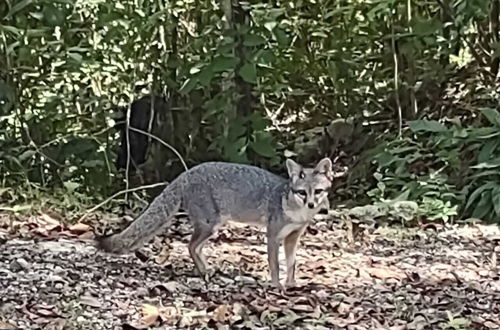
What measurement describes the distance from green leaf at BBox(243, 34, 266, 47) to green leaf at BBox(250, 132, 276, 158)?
0.69m

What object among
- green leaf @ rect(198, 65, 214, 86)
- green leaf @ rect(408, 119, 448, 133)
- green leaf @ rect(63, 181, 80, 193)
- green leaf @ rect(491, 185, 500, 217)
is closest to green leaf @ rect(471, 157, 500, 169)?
green leaf @ rect(491, 185, 500, 217)

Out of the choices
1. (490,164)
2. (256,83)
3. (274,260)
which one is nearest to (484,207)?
(490,164)

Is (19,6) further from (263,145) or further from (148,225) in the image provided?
(148,225)

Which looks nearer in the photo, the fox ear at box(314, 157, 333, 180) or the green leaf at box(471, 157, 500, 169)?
the fox ear at box(314, 157, 333, 180)

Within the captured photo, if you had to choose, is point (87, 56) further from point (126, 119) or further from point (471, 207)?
point (471, 207)

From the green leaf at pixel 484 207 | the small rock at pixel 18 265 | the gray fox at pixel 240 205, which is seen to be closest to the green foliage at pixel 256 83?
the green leaf at pixel 484 207

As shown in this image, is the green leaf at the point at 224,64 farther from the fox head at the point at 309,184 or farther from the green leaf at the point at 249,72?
the fox head at the point at 309,184

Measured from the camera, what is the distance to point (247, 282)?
577 cm

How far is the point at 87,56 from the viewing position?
843 cm

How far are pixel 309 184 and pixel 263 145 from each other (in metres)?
2.05

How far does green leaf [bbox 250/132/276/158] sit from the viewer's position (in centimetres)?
781

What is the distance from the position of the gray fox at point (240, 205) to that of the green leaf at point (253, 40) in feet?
5.54

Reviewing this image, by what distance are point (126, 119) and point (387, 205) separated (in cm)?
242

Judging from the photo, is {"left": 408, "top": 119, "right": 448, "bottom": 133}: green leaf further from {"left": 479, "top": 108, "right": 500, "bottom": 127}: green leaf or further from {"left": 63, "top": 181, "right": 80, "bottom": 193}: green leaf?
{"left": 63, "top": 181, "right": 80, "bottom": 193}: green leaf
